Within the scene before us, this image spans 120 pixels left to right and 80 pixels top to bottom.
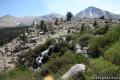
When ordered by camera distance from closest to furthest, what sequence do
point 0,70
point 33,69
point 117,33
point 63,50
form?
1. point 117,33
2. point 63,50
3. point 33,69
4. point 0,70

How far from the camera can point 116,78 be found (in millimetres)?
19359

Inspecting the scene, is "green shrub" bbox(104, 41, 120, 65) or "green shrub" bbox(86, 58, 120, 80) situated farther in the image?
"green shrub" bbox(104, 41, 120, 65)

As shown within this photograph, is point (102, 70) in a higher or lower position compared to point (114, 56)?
lower

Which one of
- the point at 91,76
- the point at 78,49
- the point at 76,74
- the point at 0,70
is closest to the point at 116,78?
the point at 91,76

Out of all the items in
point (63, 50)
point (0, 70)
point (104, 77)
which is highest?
point (104, 77)

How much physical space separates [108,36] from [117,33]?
115 cm

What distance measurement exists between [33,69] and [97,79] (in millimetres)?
28421

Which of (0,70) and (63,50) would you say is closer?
(63,50)

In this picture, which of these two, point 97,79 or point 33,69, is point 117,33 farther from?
point 33,69

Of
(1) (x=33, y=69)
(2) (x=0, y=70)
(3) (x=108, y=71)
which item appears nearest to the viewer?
(3) (x=108, y=71)

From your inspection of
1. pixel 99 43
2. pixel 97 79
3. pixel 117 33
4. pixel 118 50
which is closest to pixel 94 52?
pixel 99 43

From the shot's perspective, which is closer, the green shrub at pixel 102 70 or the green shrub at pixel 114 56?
the green shrub at pixel 102 70

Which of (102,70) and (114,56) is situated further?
(114,56)

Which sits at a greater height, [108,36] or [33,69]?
[108,36]
